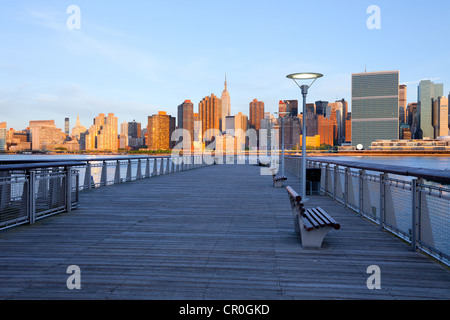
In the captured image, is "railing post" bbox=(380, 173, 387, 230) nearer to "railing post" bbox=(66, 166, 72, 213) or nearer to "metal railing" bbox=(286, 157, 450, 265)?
"metal railing" bbox=(286, 157, 450, 265)

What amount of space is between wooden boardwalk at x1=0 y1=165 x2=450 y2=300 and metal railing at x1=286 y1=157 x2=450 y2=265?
215 millimetres

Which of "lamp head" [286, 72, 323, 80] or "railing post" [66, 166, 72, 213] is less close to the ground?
"lamp head" [286, 72, 323, 80]

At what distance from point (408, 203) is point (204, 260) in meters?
3.29

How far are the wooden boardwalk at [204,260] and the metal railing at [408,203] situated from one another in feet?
0.70

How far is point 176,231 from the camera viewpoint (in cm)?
648

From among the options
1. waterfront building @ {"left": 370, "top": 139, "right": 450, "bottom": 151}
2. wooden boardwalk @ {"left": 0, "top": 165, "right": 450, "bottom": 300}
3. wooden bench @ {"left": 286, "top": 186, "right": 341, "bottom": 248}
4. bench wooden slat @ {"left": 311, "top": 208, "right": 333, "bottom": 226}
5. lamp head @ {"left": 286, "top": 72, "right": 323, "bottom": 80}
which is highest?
waterfront building @ {"left": 370, "top": 139, "right": 450, "bottom": 151}

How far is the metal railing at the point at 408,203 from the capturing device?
467 centimetres

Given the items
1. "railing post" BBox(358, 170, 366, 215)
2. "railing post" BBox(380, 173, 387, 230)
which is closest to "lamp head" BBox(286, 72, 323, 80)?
"railing post" BBox(358, 170, 366, 215)

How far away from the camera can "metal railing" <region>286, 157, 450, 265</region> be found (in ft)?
15.3

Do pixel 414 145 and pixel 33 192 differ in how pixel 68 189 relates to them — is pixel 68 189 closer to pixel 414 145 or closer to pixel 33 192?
pixel 33 192

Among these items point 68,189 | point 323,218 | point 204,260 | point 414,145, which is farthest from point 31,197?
point 414,145

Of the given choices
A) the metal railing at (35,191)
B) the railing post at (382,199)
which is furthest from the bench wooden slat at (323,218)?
the metal railing at (35,191)

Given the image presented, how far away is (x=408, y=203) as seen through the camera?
5.58 meters
